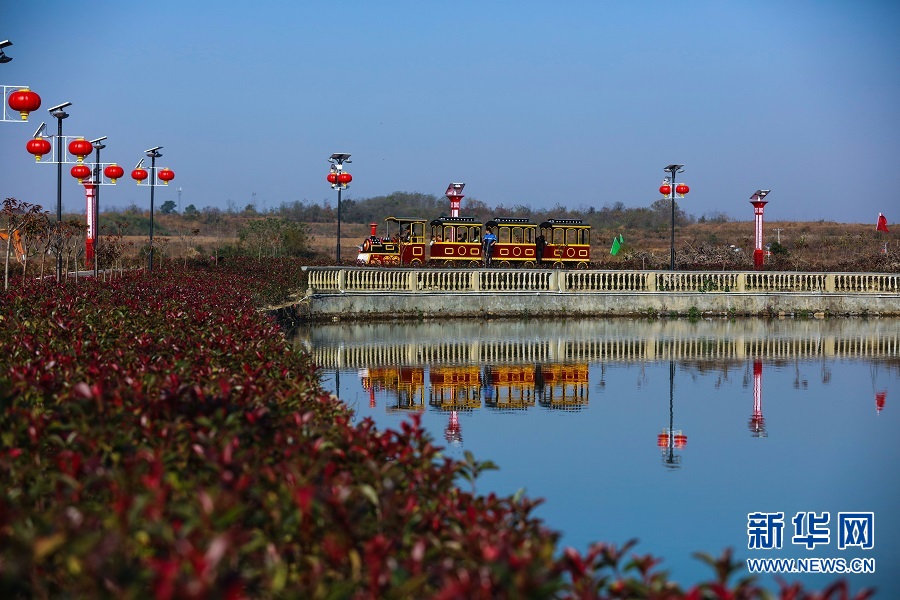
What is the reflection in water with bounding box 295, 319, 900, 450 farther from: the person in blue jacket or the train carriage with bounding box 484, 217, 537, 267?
the train carriage with bounding box 484, 217, 537, 267

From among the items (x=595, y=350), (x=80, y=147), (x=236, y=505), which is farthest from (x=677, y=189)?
(x=236, y=505)

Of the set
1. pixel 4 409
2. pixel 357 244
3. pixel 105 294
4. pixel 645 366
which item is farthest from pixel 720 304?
pixel 357 244

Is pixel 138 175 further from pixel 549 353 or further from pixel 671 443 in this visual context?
pixel 671 443

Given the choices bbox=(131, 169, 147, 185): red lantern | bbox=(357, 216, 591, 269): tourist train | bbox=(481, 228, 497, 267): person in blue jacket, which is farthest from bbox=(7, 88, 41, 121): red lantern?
bbox=(481, 228, 497, 267): person in blue jacket

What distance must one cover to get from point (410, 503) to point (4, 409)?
2.33m

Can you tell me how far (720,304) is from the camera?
1246 inches

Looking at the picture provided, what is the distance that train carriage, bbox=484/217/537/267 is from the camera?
131 ft

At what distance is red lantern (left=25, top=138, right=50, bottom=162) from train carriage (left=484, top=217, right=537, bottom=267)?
2026 centimetres

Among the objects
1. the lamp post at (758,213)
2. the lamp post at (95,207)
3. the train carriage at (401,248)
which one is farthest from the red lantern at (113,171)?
the lamp post at (758,213)

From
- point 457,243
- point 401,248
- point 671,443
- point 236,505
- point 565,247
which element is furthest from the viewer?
point 565,247

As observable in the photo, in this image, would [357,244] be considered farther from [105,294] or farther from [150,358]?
[150,358]

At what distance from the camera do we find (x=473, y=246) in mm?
39562

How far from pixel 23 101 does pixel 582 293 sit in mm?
17553

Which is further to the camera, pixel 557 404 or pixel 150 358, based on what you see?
pixel 557 404
